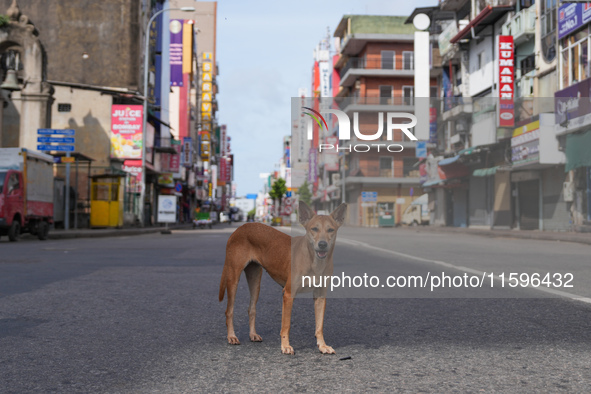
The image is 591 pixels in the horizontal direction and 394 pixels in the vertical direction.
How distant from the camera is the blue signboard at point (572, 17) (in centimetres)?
2655

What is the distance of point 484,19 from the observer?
1474 inches

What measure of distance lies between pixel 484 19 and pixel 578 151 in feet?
44.0

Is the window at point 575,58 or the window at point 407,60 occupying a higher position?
the window at point 407,60

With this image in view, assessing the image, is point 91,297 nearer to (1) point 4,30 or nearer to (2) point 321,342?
(2) point 321,342

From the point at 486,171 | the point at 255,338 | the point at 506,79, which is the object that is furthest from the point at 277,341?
the point at 486,171

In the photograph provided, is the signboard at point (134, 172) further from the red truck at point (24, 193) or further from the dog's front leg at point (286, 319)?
the dog's front leg at point (286, 319)

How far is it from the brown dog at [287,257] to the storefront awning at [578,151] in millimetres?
24940

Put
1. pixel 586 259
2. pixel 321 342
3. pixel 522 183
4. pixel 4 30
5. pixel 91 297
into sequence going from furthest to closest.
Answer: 1. pixel 522 183
2. pixel 4 30
3. pixel 586 259
4. pixel 91 297
5. pixel 321 342

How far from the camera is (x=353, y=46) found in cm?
6481

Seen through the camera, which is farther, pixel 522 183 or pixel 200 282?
pixel 522 183

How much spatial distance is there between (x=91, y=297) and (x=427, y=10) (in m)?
47.7

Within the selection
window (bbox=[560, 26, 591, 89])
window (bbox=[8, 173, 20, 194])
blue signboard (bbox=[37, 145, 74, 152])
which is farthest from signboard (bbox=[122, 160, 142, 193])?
window (bbox=[560, 26, 591, 89])

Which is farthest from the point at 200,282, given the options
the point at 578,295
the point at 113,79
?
the point at 113,79

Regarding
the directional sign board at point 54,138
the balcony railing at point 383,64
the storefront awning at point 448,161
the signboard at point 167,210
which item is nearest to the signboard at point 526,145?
the storefront awning at point 448,161
